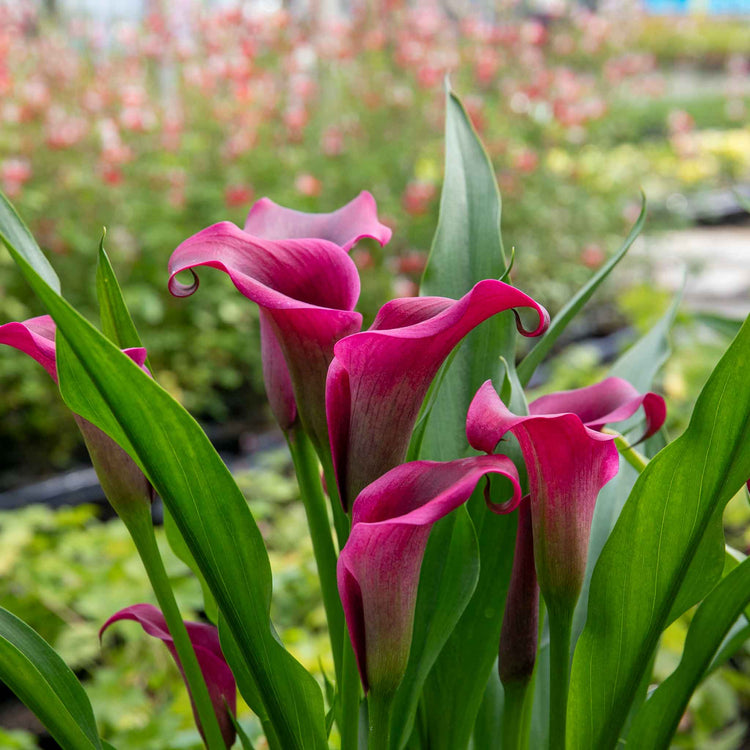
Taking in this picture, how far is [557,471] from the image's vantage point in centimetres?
35

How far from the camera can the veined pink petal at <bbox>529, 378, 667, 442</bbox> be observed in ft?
1.37

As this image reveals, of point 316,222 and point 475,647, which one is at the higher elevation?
point 316,222

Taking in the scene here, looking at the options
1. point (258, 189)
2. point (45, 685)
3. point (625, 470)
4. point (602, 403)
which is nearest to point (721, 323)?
point (625, 470)

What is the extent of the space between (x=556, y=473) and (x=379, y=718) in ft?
0.40

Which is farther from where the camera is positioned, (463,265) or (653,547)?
(463,265)

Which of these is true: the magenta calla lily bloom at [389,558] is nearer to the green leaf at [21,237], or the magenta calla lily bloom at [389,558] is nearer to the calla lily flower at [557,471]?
the calla lily flower at [557,471]

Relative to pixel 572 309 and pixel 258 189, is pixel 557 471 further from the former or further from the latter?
pixel 258 189

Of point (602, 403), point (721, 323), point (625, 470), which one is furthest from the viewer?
point (721, 323)

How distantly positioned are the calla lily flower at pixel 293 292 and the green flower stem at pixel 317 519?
15 millimetres

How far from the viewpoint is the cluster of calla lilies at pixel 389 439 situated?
0.33 metres

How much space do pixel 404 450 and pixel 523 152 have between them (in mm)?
2949

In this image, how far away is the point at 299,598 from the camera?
4.74 ft

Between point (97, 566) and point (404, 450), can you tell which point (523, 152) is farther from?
point (404, 450)

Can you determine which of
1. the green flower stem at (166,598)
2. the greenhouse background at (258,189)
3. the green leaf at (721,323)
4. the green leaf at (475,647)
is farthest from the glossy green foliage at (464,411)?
the greenhouse background at (258,189)
